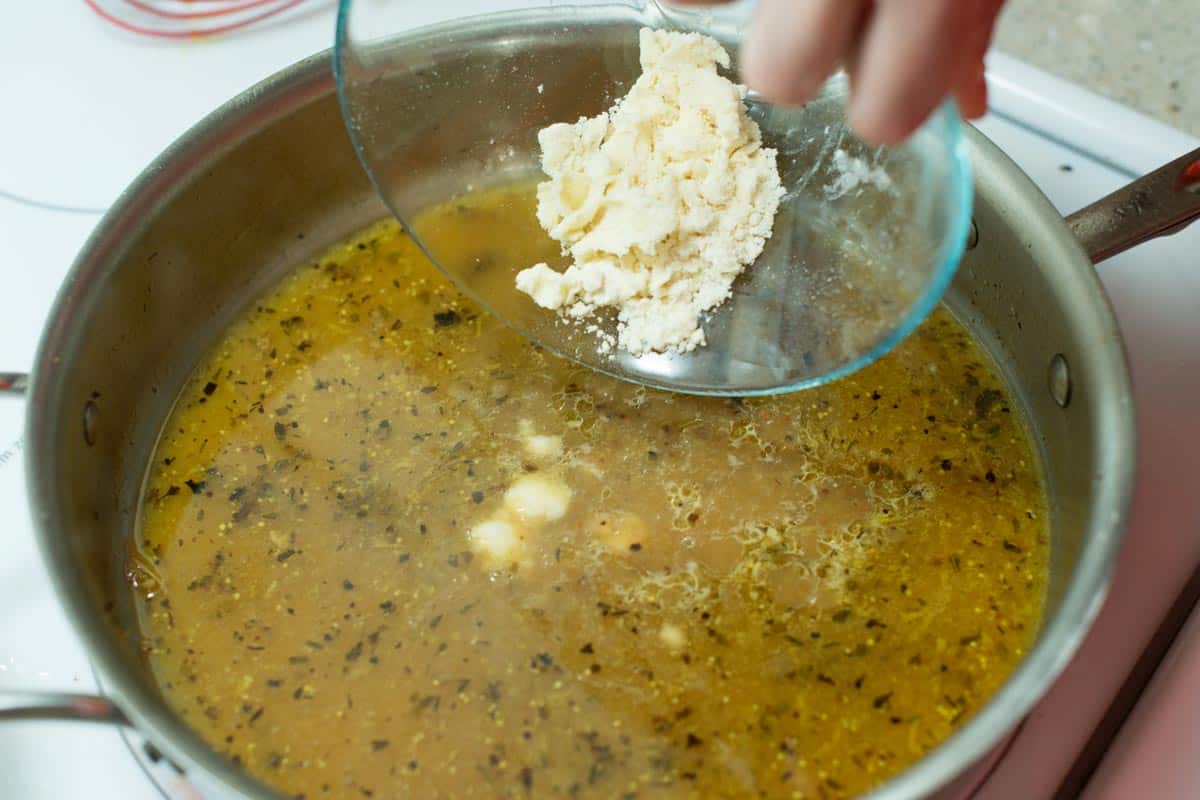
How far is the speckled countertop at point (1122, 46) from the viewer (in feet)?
3.91

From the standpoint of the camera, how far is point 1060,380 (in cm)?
81

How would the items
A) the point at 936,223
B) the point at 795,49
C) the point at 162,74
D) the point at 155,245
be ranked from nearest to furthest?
1. the point at 795,49
2. the point at 936,223
3. the point at 155,245
4. the point at 162,74

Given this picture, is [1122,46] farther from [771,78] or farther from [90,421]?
[90,421]

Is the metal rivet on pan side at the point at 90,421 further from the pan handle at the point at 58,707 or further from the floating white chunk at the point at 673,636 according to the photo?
the floating white chunk at the point at 673,636

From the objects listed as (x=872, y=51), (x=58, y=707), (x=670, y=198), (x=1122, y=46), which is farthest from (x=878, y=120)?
(x=1122, y=46)

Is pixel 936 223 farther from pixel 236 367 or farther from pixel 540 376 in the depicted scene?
pixel 236 367

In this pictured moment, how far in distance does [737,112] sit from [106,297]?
1.64 ft

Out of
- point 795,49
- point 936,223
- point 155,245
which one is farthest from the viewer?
point 155,245

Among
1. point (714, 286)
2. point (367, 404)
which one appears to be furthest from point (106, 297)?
point (714, 286)

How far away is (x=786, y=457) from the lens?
872mm

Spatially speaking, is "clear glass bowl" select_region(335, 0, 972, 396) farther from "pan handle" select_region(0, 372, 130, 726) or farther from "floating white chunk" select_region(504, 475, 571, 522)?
"pan handle" select_region(0, 372, 130, 726)

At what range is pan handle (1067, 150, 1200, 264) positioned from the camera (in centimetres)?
74

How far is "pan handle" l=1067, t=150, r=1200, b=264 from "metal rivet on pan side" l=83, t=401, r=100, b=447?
75 cm

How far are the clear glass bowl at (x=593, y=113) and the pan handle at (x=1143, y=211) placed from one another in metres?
0.18
